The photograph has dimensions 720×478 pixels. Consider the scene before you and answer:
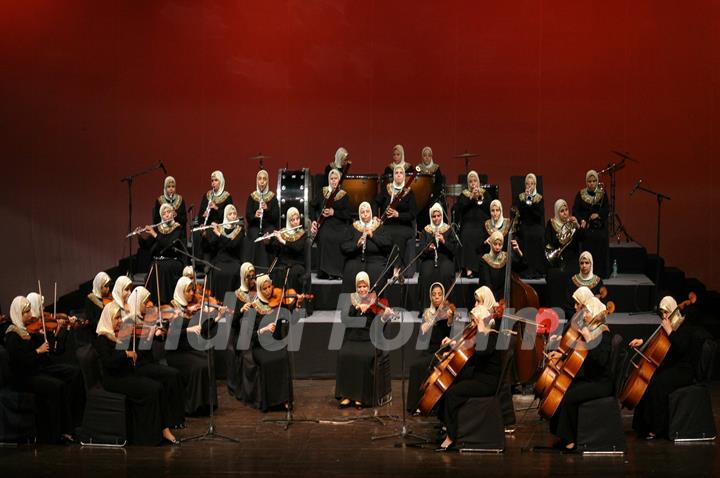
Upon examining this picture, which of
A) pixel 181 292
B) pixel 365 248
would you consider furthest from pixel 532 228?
pixel 181 292

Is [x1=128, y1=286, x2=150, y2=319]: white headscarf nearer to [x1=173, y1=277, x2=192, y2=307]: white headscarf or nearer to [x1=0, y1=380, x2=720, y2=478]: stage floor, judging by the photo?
[x1=173, y1=277, x2=192, y2=307]: white headscarf

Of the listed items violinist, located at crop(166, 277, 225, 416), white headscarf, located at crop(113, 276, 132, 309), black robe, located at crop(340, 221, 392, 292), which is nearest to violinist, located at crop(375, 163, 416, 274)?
black robe, located at crop(340, 221, 392, 292)

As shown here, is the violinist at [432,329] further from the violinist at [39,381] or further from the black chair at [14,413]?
the black chair at [14,413]

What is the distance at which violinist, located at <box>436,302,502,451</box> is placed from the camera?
709cm

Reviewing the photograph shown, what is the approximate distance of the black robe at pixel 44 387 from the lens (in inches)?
286

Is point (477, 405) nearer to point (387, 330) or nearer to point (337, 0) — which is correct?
point (387, 330)

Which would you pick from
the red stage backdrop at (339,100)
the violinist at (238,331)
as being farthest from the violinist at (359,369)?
the red stage backdrop at (339,100)

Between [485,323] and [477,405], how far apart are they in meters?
0.55

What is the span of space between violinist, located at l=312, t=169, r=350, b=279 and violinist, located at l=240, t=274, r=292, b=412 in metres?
1.48

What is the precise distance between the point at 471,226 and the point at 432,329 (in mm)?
2275

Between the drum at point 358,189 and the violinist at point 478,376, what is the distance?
314 cm

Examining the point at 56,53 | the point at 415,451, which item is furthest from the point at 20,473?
the point at 56,53

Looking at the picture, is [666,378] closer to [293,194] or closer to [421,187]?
[421,187]

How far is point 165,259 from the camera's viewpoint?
9703 millimetres
